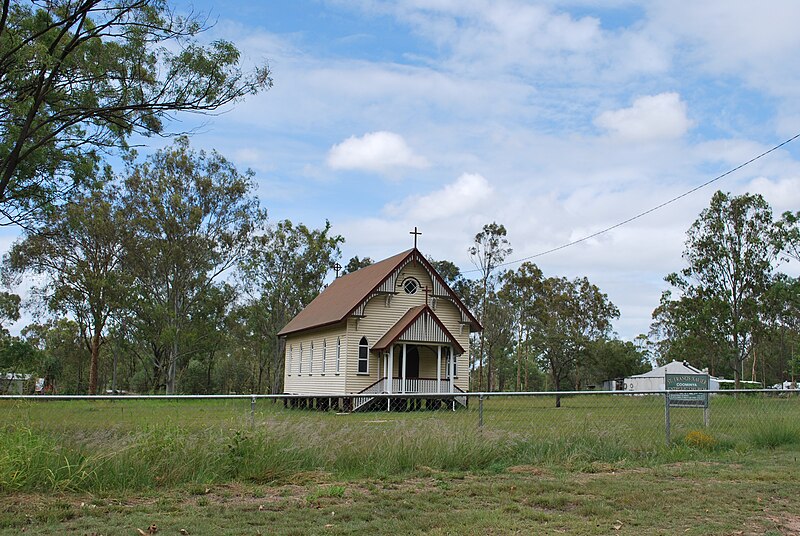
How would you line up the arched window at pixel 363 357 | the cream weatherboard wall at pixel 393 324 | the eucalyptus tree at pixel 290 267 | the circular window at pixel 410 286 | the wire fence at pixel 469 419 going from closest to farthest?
the wire fence at pixel 469 419 → the cream weatherboard wall at pixel 393 324 → the arched window at pixel 363 357 → the circular window at pixel 410 286 → the eucalyptus tree at pixel 290 267

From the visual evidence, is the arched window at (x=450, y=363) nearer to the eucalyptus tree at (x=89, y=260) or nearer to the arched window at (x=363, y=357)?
the arched window at (x=363, y=357)

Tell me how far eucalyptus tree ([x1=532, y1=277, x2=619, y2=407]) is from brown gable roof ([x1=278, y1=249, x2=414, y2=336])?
88.0ft

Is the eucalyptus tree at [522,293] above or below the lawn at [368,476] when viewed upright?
above

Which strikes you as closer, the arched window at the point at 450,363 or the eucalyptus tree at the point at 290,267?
the arched window at the point at 450,363

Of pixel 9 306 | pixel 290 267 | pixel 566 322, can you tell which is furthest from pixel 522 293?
pixel 9 306

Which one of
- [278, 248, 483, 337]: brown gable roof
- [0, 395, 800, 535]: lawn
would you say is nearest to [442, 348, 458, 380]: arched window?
[278, 248, 483, 337]: brown gable roof

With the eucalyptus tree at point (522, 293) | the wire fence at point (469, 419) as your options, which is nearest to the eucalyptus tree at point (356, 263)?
the eucalyptus tree at point (522, 293)

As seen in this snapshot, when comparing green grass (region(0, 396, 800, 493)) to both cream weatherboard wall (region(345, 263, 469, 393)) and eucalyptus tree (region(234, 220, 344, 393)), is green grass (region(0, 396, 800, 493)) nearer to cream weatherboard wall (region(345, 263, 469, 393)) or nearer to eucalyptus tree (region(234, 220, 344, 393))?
cream weatherboard wall (region(345, 263, 469, 393))

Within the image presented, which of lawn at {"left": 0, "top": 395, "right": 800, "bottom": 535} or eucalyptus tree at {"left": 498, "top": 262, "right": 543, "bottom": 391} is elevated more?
eucalyptus tree at {"left": 498, "top": 262, "right": 543, "bottom": 391}

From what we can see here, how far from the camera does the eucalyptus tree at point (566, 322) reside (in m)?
62.2

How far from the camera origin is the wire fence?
8852mm

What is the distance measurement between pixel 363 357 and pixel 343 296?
14.0 feet

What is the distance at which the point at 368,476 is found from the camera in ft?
29.6

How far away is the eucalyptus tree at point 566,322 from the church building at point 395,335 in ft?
95.3
